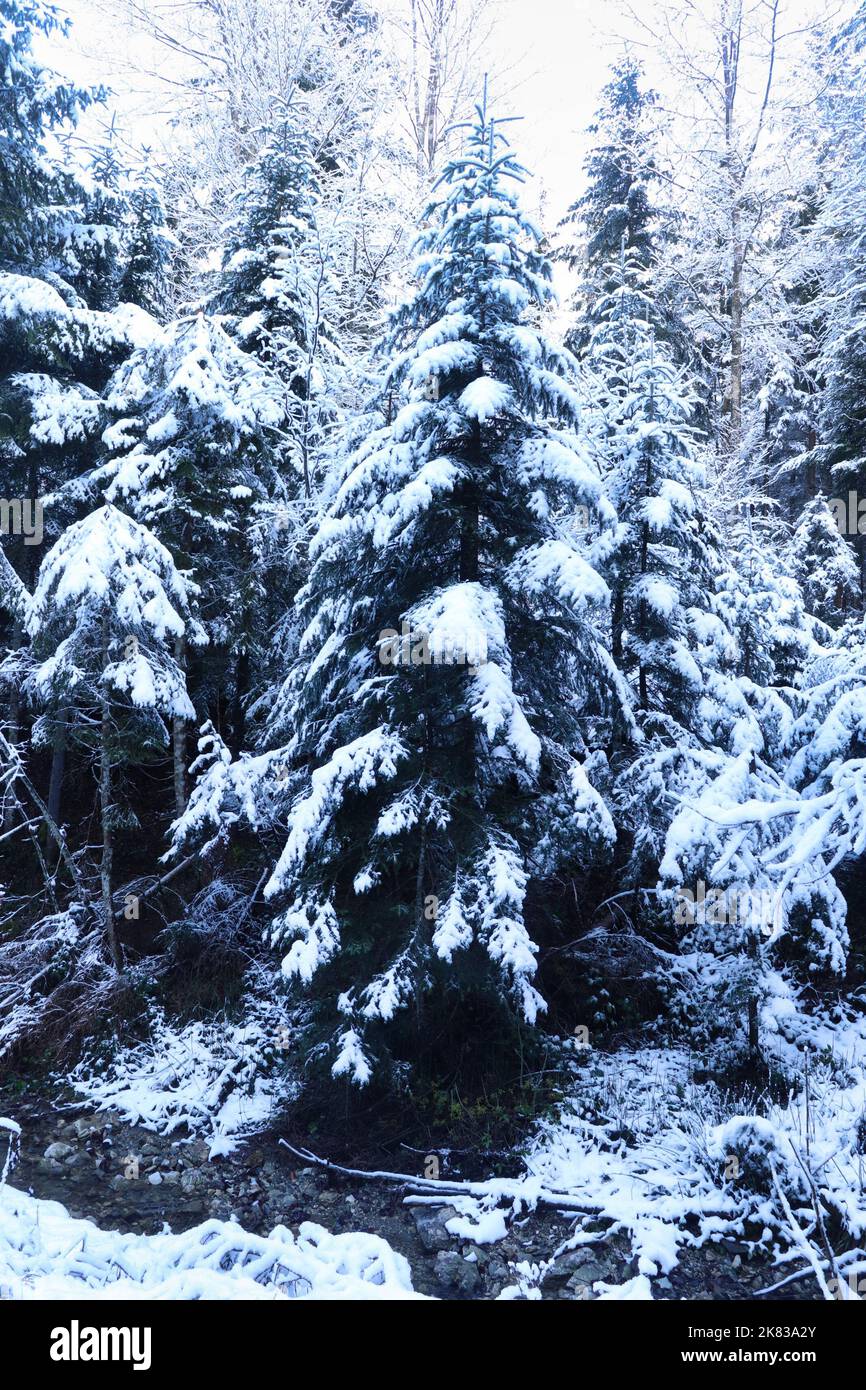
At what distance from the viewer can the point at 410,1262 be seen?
5.79 metres

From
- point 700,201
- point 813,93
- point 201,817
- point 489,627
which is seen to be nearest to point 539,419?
point 489,627

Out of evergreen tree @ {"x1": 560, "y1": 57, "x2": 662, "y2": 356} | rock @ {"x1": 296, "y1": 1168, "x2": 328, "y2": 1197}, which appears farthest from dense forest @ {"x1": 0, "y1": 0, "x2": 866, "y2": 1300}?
evergreen tree @ {"x1": 560, "y1": 57, "x2": 662, "y2": 356}

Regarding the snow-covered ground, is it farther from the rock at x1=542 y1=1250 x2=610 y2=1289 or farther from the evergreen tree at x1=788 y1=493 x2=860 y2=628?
the evergreen tree at x1=788 y1=493 x2=860 y2=628

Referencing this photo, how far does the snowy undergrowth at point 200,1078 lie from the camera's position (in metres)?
7.85

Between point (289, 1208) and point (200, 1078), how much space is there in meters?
2.45

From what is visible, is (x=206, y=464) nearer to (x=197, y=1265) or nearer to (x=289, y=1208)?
(x=289, y=1208)

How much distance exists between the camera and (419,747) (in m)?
7.33

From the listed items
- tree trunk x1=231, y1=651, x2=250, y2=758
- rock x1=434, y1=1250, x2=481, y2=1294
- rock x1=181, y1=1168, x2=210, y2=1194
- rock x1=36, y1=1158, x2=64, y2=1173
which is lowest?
rock x1=434, y1=1250, x2=481, y2=1294

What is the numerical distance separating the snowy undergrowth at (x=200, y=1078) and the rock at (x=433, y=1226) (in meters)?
2.21

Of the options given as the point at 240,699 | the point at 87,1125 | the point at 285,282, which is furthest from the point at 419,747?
the point at 285,282

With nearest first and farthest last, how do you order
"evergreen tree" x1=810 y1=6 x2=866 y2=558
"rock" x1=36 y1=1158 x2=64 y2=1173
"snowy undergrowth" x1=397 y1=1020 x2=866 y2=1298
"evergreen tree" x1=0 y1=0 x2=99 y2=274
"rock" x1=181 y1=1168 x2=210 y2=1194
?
"snowy undergrowth" x1=397 y1=1020 x2=866 y2=1298 < "rock" x1=181 y1=1168 x2=210 y2=1194 < "rock" x1=36 y1=1158 x2=64 y2=1173 < "evergreen tree" x1=0 y1=0 x2=99 y2=274 < "evergreen tree" x1=810 y1=6 x2=866 y2=558

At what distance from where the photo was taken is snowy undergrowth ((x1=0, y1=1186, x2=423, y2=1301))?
166 inches

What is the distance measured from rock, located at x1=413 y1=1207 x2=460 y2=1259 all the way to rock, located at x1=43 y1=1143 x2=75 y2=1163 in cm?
370

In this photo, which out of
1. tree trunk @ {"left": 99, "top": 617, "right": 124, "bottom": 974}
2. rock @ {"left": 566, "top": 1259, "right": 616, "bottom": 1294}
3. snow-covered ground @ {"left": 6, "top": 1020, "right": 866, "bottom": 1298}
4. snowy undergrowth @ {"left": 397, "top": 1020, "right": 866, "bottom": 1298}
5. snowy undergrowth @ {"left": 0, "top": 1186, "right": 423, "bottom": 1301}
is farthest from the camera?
tree trunk @ {"left": 99, "top": 617, "right": 124, "bottom": 974}
